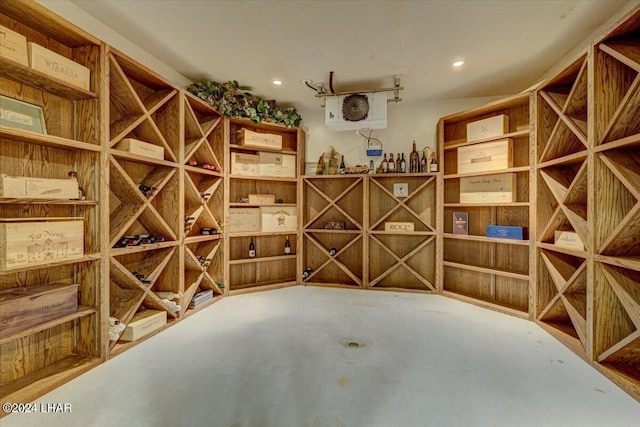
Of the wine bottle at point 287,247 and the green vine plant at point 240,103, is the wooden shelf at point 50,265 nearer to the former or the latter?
the green vine plant at point 240,103

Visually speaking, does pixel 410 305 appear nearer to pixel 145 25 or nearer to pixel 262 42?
pixel 262 42

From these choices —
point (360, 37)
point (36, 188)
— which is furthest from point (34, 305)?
point (360, 37)

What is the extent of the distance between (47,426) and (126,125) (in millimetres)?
2078

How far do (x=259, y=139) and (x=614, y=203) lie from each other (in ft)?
11.5

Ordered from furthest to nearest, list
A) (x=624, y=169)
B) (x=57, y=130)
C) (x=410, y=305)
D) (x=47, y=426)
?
1. (x=410, y=305)
2. (x=57, y=130)
3. (x=624, y=169)
4. (x=47, y=426)

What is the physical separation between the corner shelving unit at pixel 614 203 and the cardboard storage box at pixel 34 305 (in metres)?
3.68

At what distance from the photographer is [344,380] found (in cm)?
170

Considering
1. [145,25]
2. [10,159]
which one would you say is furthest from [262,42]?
[10,159]

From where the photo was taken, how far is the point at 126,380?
1.72m

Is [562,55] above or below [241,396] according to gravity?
above

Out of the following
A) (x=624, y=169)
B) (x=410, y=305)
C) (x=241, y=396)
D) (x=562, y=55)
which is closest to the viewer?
(x=241, y=396)

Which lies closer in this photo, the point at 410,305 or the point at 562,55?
the point at 562,55

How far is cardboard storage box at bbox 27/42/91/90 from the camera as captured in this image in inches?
63.2

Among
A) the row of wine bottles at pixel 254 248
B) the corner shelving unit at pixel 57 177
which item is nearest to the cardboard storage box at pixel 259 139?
the row of wine bottles at pixel 254 248
